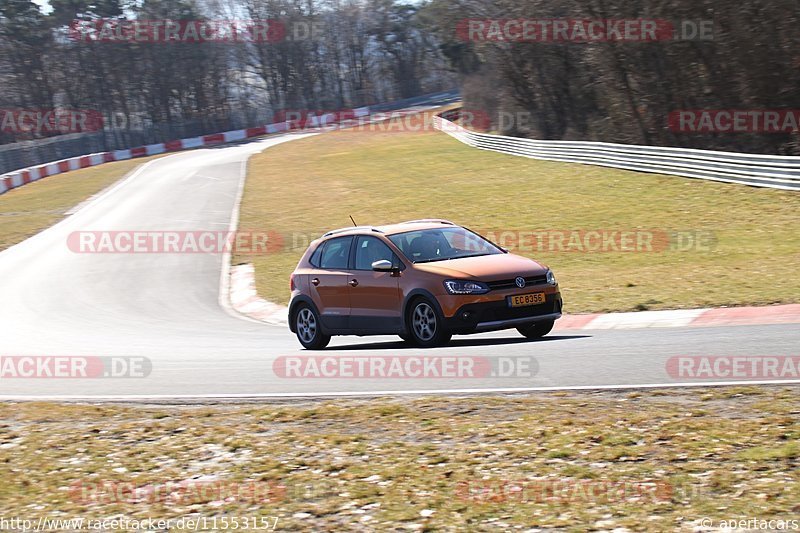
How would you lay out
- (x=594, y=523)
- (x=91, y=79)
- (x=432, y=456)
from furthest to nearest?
(x=91, y=79) < (x=432, y=456) < (x=594, y=523)

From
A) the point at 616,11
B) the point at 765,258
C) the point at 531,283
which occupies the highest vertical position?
the point at 616,11

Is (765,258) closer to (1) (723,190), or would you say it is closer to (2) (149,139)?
(1) (723,190)

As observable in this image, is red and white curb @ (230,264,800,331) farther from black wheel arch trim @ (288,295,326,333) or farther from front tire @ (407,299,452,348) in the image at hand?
black wheel arch trim @ (288,295,326,333)

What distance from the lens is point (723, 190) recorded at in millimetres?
28234

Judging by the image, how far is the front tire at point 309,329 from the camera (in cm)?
1422

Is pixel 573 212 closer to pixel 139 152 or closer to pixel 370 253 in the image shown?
pixel 370 253

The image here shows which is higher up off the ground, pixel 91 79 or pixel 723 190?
pixel 91 79

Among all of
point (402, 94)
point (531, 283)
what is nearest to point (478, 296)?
point (531, 283)

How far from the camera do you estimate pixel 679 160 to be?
3186cm

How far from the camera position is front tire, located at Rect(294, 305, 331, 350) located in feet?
46.6

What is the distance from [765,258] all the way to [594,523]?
14.5 m

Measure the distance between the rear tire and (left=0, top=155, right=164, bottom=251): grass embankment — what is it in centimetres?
2453

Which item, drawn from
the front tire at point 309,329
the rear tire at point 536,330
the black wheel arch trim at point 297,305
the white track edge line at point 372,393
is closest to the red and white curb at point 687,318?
the rear tire at point 536,330

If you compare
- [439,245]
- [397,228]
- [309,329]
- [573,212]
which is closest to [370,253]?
[397,228]
